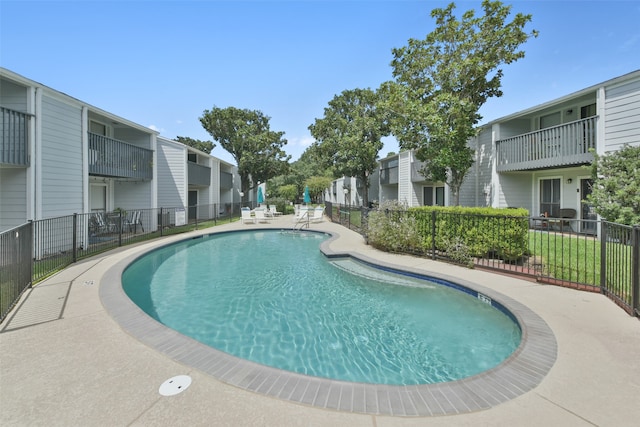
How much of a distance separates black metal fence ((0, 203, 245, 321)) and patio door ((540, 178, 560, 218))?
58.5ft

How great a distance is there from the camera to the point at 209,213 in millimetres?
21875

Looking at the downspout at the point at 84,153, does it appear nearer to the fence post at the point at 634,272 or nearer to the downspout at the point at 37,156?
the downspout at the point at 37,156

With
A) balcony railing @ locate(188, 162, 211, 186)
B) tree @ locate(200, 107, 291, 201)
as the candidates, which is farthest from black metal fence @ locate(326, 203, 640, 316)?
tree @ locate(200, 107, 291, 201)

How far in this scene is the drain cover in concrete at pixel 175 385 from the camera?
2.47 meters

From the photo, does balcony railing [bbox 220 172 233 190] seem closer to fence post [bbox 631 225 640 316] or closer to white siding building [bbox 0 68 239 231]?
white siding building [bbox 0 68 239 231]

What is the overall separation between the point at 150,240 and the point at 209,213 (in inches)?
396

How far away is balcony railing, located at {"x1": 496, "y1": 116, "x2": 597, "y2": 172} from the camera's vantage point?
33.4ft

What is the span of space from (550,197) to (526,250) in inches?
341

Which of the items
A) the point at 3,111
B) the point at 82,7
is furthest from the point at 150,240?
the point at 82,7

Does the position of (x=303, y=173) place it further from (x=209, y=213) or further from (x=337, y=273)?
(x=337, y=273)

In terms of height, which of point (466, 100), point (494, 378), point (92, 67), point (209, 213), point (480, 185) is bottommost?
point (494, 378)

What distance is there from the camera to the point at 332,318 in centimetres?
501

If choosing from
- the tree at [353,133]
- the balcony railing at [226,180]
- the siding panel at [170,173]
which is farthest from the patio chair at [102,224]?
the tree at [353,133]

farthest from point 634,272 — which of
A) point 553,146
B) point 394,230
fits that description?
point 553,146
